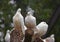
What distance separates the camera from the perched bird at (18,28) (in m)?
1.74

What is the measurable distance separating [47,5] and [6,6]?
103 inches

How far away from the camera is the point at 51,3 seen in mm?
6949

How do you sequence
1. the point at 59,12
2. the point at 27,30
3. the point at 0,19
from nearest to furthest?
the point at 27,30, the point at 0,19, the point at 59,12

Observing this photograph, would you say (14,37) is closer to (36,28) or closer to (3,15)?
(36,28)

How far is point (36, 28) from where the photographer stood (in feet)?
5.73

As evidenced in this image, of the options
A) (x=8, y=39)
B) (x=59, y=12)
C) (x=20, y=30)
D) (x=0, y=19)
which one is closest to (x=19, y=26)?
(x=20, y=30)

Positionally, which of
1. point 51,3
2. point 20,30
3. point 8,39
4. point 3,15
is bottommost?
point 51,3

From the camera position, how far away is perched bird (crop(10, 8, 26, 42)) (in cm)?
174

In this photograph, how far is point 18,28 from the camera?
69.6 inches

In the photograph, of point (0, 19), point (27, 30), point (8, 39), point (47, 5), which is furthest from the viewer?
point (47, 5)

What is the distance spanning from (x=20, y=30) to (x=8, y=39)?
6.7 inches

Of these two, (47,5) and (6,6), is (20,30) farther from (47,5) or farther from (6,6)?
(47,5)

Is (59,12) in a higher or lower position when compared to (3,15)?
lower

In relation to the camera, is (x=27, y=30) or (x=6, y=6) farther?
(x=6, y=6)
